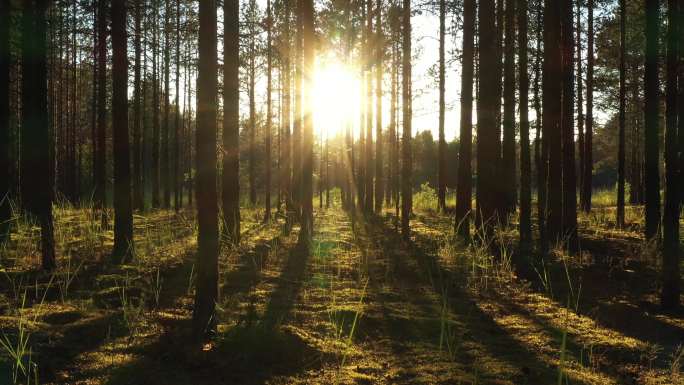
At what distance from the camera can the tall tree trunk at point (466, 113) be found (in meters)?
11.5

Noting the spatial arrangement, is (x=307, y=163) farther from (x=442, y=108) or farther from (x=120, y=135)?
(x=442, y=108)

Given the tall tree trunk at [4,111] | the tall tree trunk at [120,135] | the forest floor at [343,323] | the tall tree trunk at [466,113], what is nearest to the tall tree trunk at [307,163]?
the forest floor at [343,323]

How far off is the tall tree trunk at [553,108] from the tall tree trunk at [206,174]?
26.2 ft

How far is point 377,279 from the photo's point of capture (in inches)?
313

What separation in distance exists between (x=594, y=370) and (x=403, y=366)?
167 cm

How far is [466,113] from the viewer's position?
11.6 metres

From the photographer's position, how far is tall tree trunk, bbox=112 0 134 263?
8539mm

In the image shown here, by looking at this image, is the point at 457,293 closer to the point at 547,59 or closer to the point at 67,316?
the point at 67,316

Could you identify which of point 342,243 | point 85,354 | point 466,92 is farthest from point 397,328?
point 466,92

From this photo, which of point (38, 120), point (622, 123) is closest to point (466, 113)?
point (622, 123)

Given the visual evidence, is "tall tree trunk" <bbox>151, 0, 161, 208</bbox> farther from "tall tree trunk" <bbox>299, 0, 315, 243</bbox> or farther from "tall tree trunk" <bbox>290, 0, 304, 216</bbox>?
"tall tree trunk" <bbox>299, 0, 315, 243</bbox>

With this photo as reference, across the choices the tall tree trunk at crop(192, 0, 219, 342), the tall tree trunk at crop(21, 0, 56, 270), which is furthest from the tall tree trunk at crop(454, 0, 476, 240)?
the tall tree trunk at crop(21, 0, 56, 270)

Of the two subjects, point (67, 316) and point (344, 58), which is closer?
point (67, 316)

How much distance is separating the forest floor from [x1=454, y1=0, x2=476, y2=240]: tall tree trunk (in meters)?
3.40
